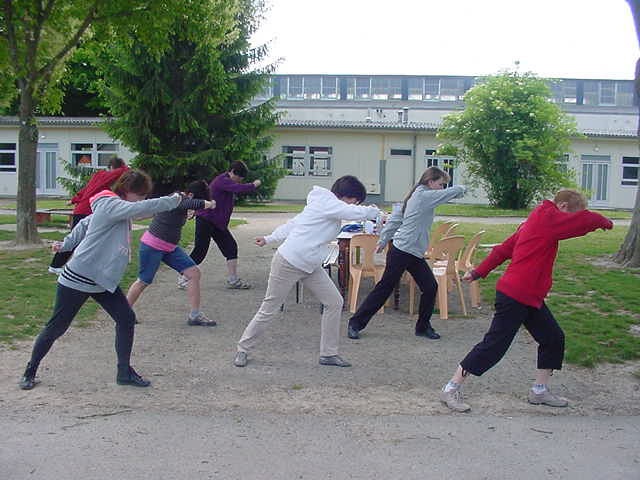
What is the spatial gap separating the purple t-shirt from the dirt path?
1.75m

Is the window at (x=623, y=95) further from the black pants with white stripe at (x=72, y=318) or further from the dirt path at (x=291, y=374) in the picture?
the black pants with white stripe at (x=72, y=318)

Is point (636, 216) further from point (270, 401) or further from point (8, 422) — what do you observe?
point (8, 422)

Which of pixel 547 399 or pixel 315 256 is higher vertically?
pixel 315 256

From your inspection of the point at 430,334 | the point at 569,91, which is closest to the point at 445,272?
the point at 430,334

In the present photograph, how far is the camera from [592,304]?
967cm

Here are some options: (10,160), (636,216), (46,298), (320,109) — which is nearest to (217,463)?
(46,298)

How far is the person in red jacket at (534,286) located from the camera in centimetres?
543

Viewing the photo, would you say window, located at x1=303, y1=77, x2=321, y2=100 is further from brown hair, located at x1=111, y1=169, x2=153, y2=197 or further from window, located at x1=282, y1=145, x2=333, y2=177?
brown hair, located at x1=111, y1=169, x2=153, y2=197

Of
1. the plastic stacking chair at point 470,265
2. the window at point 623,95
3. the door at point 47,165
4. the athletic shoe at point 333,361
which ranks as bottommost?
the athletic shoe at point 333,361

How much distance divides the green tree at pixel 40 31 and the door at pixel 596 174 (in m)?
26.0

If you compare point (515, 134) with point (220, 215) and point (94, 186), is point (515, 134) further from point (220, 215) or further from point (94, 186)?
point (94, 186)

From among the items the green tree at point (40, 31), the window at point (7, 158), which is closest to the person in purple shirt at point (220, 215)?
the green tree at point (40, 31)

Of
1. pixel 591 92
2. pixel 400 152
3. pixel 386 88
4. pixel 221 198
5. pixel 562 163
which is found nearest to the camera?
pixel 221 198

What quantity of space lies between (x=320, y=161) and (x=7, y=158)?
50.7 feet
